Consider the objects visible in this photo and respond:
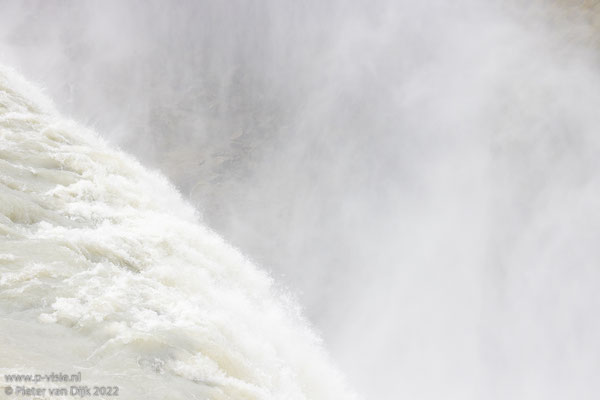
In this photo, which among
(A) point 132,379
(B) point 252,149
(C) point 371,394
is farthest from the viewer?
(B) point 252,149

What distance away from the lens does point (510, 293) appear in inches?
637

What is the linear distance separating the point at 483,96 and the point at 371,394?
1108 centimetres

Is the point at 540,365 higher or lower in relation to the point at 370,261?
lower

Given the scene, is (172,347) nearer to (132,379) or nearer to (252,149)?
(132,379)

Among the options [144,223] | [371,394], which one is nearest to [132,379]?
[144,223]

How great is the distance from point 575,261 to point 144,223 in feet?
44.0

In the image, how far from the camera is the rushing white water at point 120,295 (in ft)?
15.0

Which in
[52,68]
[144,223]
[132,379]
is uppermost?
[52,68]

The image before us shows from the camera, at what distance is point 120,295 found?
18.1 ft

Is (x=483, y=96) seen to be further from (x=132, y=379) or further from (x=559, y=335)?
(x=132, y=379)

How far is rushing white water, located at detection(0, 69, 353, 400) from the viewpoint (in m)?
4.56

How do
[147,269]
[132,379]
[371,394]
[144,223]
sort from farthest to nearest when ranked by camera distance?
[371,394], [144,223], [147,269], [132,379]

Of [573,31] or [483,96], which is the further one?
[483,96]

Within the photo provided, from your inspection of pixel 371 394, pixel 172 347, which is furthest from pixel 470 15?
pixel 172 347
